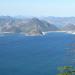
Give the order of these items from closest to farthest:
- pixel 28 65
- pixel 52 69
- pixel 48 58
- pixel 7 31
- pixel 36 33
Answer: pixel 52 69, pixel 28 65, pixel 48 58, pixel 36 33, pixel 7 31

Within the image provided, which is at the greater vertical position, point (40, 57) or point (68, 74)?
point (68, 74)

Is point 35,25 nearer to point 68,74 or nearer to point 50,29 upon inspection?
point 50,29

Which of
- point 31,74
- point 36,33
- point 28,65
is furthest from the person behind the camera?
point 36,33

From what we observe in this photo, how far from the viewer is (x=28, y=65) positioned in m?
32.2

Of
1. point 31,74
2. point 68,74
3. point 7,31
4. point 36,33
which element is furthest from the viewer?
point 7,31

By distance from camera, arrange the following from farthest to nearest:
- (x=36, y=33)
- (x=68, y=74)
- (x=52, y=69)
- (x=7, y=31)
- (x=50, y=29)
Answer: (x=50, y=29)
(x=7, y=31)
(x=36, y=33)
(x=52, y=69)
(x=68, y=74)

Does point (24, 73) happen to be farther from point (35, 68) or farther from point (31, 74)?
point (35, 68)

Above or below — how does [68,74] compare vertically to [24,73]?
above

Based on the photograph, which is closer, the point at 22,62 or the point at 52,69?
the point at 52,69

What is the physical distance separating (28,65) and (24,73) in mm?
4765

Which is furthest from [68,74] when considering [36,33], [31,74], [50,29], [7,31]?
[50,29]

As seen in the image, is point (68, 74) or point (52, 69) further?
point (52, 69)

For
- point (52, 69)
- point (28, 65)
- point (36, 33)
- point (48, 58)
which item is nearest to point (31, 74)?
point (52, 69)

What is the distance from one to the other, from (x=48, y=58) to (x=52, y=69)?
27.4ft
